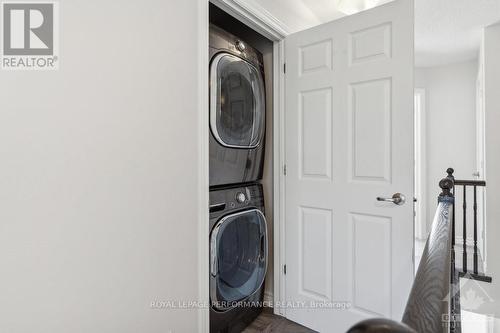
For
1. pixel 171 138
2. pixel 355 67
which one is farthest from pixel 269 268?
pixel 355 67

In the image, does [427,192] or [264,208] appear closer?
[264,208]

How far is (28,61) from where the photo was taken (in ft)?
3.06

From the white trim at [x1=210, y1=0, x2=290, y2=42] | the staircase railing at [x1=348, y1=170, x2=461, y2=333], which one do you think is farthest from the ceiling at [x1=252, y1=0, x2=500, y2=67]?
the staircase railing at [x1=348, y1=170, x2=461, y2=333]

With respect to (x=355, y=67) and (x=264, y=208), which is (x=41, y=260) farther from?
(x=355, y=67)

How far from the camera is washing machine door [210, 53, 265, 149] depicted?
Result: 1.63m

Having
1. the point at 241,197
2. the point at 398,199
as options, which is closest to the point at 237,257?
the point at 241,197

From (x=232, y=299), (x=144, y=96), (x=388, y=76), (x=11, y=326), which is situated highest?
(x=388, y=76)

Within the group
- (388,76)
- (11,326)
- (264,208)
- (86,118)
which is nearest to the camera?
(11,326)

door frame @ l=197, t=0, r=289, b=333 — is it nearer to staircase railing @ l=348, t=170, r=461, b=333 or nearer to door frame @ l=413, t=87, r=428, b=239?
staircase railing @ l=348, t=170, r=461, b=333

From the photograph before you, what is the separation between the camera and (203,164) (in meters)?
1.48

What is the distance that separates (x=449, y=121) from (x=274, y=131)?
3425 millimetres

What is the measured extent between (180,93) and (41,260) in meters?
0.86

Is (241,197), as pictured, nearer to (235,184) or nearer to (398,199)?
(235,184)

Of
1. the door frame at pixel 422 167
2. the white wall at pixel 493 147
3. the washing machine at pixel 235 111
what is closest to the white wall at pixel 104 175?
the washing machine at pixel 235 111
